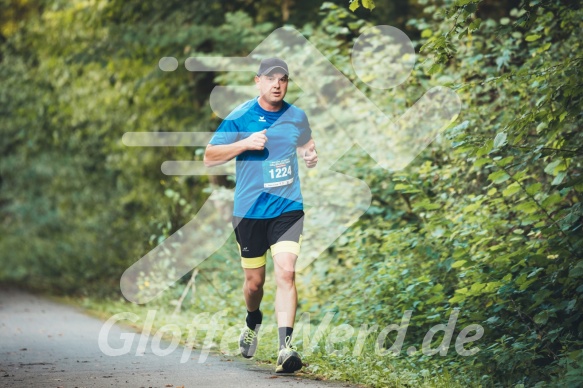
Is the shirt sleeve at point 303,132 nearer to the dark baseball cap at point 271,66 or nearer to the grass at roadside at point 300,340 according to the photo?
the dark baseball cap at point 271,66

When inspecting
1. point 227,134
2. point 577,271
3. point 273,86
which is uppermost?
point 273,86

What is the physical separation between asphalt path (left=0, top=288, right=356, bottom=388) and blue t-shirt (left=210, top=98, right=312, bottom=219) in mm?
1256

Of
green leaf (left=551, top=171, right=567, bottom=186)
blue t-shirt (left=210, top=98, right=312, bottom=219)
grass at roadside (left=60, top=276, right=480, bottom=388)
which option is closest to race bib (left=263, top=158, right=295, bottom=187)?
blue t-shirt (left=210, top=98, right=312, bottom=219)

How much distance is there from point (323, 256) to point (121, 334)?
109 inches

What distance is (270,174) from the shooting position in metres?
6.69

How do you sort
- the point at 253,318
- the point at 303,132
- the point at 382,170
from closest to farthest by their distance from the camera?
the point at 303,132 → the point at 253,318 → the point at 382,170

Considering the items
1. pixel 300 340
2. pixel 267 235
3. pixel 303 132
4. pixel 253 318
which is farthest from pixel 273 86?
pixel 300 340

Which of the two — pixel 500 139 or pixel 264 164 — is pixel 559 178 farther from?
pixel 264 164

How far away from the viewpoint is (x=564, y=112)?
5883 mm

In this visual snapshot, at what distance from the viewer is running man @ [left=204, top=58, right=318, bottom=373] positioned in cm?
664

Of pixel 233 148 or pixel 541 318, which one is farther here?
pixel 233 148

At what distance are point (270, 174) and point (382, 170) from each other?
3.62 meters

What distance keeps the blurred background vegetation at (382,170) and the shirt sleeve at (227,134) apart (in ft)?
4.72

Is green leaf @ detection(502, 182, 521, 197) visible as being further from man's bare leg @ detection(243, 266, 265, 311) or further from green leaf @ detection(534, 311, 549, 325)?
man's bare leg @ detection(243, 266, 265, 311)
